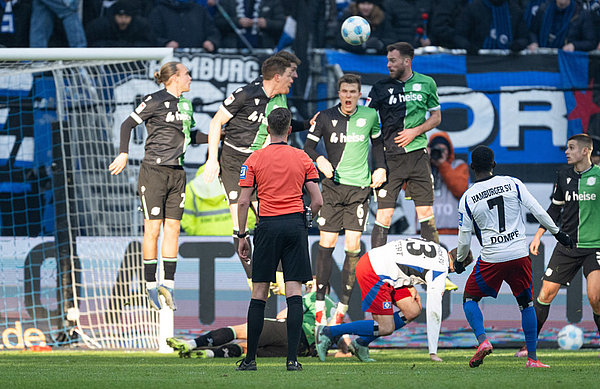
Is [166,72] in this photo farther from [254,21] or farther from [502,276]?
[502,276]

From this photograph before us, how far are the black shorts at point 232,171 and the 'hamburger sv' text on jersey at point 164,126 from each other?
1.56 ft

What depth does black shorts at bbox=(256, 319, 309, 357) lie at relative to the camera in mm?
8969

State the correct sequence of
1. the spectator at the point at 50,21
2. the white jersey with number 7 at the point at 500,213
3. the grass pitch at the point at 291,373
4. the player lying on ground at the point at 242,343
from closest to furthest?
the grass pitch at the point at 291,373, the white jersey with number 7 at the point at 500,213, the player lying on ground at the point at 242,343, the spectator at the point at 50,21

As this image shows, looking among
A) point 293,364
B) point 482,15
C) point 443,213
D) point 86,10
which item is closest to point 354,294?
point 443,213

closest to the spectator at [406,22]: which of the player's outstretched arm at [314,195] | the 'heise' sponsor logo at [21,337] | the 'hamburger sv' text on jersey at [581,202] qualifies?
the 'hamburger sv' text on jersey at [581,202]

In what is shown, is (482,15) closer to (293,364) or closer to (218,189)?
(218,189)

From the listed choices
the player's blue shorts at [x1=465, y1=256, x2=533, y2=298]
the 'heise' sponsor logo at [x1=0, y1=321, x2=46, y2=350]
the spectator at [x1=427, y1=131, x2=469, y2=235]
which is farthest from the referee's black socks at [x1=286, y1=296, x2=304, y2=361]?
the spectator at [x1=427, y1=131, x2=469, y2=235]

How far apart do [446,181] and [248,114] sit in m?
3.34

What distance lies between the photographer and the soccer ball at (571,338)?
10.2 meters

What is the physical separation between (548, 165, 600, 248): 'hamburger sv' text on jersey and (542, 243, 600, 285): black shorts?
0.09m

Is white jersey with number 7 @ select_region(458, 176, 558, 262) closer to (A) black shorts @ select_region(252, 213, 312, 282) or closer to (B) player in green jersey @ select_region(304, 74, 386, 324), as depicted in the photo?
(A) black shorts @ select_region(252, 213, 312, 282)

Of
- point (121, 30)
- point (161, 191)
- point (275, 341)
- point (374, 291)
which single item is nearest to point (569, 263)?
point (374, 291)

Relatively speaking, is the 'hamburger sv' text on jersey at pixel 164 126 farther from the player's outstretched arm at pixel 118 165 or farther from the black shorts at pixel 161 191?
the player's outstretched arm at pixel 118 165

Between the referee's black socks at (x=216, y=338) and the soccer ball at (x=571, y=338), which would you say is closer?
the referee's black socks at (x=216, y=338)
